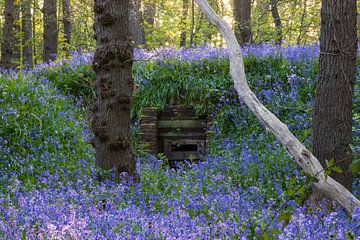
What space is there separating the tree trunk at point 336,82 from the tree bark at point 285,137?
76 centimetres

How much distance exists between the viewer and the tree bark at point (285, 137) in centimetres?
396

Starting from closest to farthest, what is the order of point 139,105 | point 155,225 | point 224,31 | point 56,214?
point 155,225 < point 56,214 < point 224,31 < point 139,105

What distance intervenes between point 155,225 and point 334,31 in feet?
9.66

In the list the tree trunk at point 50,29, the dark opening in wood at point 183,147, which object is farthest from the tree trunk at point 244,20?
the tree trunk at point 50,29

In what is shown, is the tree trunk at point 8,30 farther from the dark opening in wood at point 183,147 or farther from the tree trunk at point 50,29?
the dark opening in wood at point 183,147

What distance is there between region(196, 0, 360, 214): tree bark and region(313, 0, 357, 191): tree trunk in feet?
2.48

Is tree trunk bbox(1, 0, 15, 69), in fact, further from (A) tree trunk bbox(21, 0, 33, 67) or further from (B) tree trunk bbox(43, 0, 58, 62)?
(A) tree trunk bbox(21, 0, 33, 67)

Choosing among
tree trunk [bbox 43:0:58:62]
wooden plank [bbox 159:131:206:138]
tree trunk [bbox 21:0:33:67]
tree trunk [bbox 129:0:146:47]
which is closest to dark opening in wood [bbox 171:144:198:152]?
wooden plank [bbox 159:131:206:138]

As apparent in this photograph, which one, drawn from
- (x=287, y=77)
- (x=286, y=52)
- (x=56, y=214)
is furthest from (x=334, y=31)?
(x=286, y=52)

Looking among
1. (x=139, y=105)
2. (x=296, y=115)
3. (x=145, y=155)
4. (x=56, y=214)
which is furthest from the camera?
(x=139, y=105)

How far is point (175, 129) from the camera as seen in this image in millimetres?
8977

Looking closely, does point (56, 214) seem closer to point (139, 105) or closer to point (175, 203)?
point (175, 203)

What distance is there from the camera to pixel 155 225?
3.24 m

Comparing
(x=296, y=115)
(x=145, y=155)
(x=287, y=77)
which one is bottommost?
(x=145, y=155)
